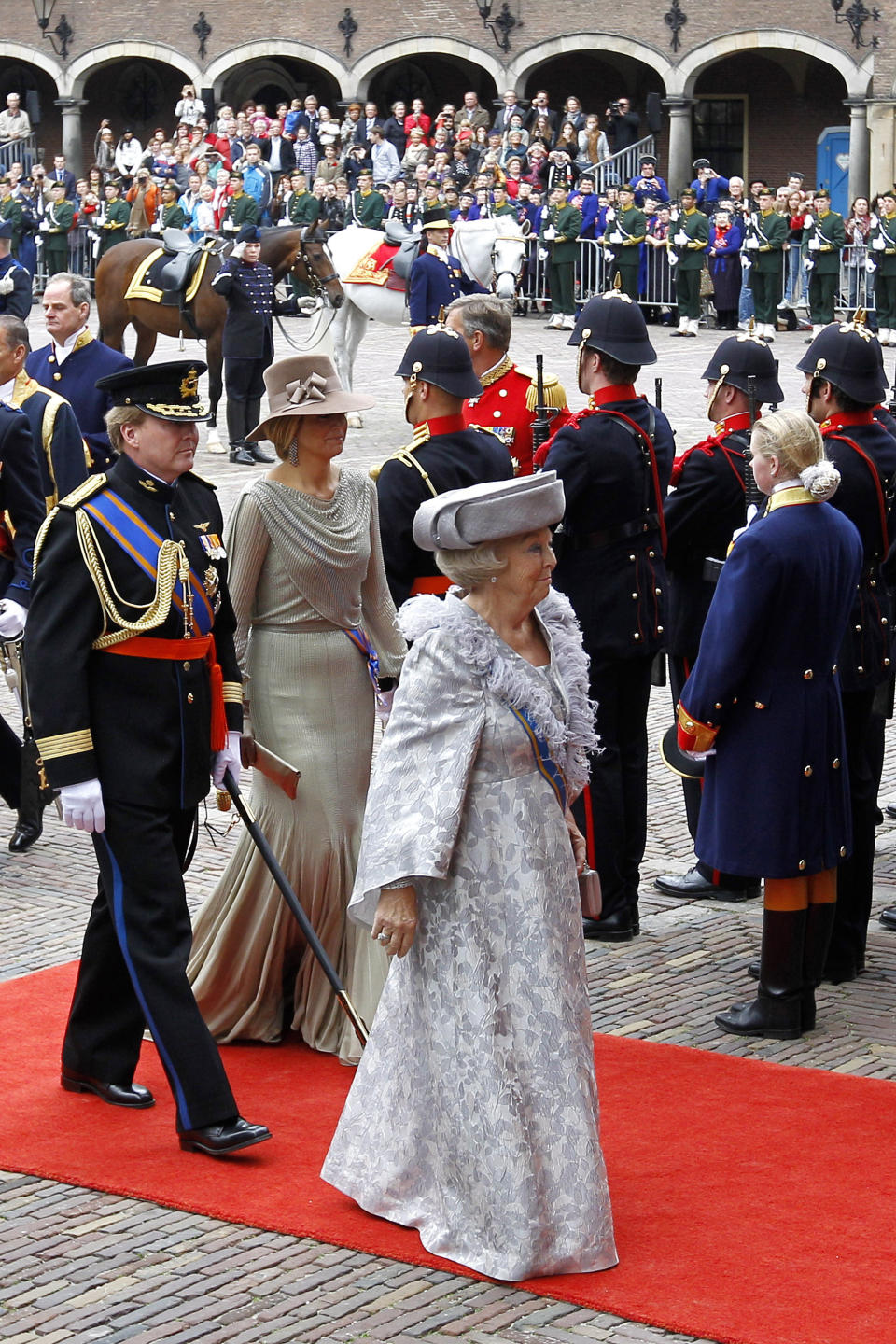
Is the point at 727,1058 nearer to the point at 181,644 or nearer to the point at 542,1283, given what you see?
the point at 542,1283

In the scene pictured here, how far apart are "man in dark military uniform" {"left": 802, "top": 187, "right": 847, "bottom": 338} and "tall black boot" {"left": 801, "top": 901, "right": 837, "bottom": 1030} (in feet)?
61.5

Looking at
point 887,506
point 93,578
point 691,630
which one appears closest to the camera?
point 93,578

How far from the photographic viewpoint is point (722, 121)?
116ft

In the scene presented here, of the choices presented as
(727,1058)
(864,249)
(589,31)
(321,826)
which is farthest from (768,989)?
(589,31)

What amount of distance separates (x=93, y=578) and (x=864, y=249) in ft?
67.0

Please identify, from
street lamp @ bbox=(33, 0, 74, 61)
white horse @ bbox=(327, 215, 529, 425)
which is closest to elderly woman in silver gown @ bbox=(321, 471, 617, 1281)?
white horse @ bbox=(327, 215, 529, 425)

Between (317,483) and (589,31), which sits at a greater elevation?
(589,31)

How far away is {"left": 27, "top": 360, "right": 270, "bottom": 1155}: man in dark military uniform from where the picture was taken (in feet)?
14.5

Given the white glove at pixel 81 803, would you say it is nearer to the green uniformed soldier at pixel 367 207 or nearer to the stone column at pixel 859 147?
the green uniformed soldier at pixel 367 207

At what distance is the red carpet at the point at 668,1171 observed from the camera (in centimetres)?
379

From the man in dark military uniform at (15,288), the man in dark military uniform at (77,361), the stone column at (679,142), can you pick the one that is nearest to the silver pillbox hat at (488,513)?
the man in dark military uniform at (77,361)

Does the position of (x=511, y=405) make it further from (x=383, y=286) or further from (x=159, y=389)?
(x=383, y=286)

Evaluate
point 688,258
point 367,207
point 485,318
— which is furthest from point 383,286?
point 485,318

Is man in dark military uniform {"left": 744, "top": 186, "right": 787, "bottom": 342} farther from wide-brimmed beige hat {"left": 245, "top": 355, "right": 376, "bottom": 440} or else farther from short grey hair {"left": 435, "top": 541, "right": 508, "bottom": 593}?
short grey hair {"left": 435, "top": 541, "right": 508, "bottom": 593}
